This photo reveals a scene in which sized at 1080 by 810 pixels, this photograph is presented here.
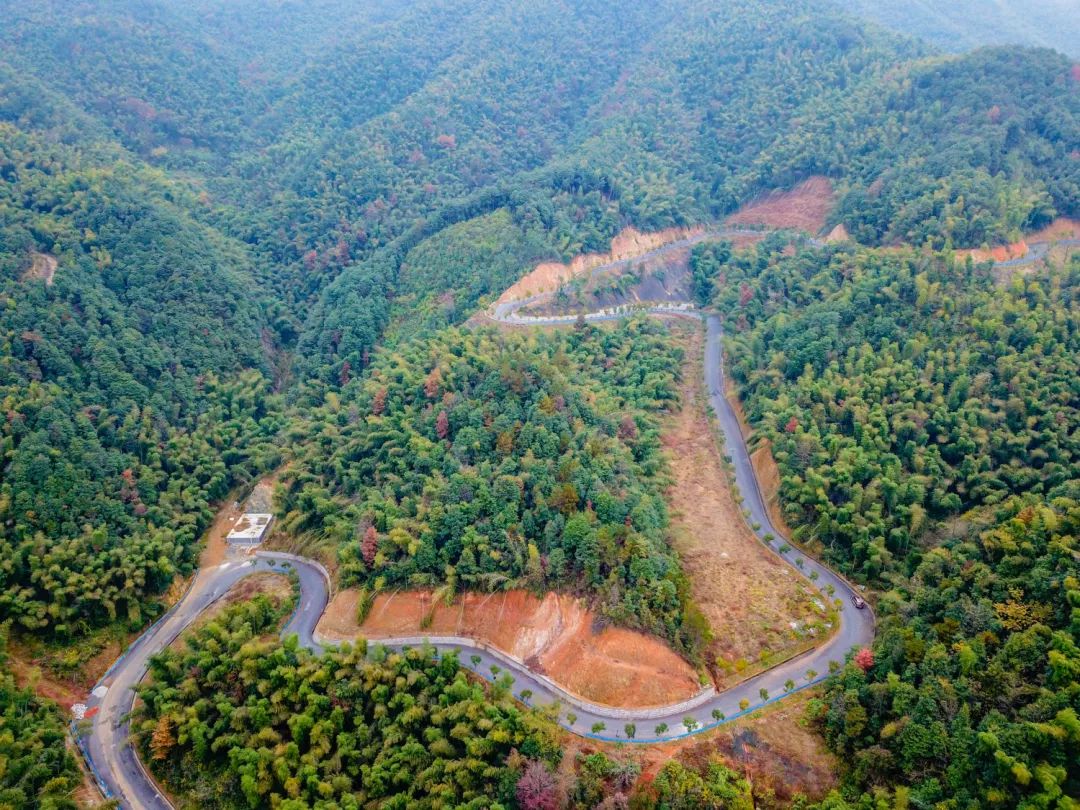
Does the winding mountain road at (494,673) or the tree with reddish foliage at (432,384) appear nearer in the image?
the winding mountain road at (494,673)

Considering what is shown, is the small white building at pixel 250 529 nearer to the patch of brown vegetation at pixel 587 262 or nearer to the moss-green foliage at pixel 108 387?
the moss-green foliage at pixel 108 387

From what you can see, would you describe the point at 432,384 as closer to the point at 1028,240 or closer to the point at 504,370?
the point at 504,370

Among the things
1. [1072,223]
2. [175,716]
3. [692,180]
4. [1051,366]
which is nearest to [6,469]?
[175,716]

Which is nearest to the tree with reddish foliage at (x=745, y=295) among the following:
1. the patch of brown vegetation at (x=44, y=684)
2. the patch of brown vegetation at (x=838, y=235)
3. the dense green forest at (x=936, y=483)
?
the dense green forest at (x=936, y=483)

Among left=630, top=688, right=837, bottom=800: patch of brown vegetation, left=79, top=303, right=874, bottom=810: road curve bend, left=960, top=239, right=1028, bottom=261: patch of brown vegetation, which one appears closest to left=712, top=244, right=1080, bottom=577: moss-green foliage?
left=79, top=303, right=874, bottom=810: road curve bend

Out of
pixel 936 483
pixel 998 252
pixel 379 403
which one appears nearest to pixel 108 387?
pixel 379 403

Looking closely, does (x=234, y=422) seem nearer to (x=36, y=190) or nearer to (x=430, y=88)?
(x=36, y=190)
